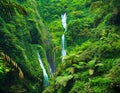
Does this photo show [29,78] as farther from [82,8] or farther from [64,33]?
[82,8]

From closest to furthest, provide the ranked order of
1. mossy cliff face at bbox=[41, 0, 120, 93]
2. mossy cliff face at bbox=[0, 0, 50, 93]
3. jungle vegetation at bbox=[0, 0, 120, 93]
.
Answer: jungle vegetation at bbox=[0, 0, 120, 93], mossy cliff face at bbox=[41, 0, 120, 93], mossy cliff face at bbox=[0, 0, 50, 93]

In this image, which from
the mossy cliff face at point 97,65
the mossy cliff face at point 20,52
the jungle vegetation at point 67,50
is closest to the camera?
the jungle vegetation at point 67,50

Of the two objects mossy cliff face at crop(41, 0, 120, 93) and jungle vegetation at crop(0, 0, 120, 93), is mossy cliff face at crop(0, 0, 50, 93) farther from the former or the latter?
mossy cliff face at crop(41, 0, 120, 93)

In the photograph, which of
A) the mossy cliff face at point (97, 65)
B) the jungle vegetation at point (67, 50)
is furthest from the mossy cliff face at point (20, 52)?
the mossy cliff face at point (97, 65)

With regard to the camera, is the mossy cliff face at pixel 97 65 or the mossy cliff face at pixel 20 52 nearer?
the mossy cliff face at pixel 97 65

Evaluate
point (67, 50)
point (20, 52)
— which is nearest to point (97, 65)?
point (20, 52)

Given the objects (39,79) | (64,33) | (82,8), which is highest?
(82,8)

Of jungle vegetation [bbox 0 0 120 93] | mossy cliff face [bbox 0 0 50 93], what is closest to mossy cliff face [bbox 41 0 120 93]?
jungle vegetation [bbox 0 0 120 93]

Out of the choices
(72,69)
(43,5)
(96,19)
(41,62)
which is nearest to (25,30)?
(41,62)

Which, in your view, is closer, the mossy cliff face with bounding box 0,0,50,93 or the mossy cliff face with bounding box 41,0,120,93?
the mossy cliff face with bounding box 41,0,120,93

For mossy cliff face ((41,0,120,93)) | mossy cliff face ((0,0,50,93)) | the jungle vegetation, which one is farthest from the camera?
mossy cliff face ((0,0,50,93))

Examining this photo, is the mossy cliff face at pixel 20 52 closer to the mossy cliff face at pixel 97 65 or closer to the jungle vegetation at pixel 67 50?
the jungle vegetation at pixel 67 50
